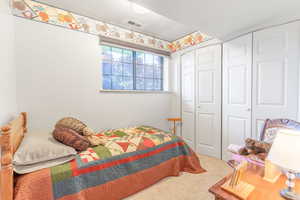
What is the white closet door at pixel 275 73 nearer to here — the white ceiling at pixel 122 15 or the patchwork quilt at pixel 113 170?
the white ceiling at pixel 122 15

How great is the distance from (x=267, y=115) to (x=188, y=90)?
154 centimetres

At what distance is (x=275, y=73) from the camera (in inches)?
75.4

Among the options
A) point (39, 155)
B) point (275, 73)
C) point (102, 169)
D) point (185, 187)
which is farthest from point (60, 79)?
point (275, 73)

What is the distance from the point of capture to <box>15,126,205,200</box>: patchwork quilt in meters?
1.23

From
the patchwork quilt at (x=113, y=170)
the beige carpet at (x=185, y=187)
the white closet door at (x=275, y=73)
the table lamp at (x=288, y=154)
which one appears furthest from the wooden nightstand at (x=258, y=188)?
the white closet door at (x=275, y=73)

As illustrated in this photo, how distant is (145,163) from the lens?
1862mm

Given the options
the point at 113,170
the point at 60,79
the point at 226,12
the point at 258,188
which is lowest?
the point at 113,170

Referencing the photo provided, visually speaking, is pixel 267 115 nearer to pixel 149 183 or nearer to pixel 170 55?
pixel 149 183

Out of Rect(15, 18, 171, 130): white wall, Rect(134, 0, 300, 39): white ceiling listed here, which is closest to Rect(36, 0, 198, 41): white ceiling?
Rect(15, 18, 171, 130): white wall

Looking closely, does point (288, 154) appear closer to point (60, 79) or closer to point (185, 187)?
point (185, 187)

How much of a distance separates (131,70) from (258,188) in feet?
9.34

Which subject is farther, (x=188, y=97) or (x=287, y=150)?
(x=188, y=97)

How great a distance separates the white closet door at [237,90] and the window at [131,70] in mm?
1617

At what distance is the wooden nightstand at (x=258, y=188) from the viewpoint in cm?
80
